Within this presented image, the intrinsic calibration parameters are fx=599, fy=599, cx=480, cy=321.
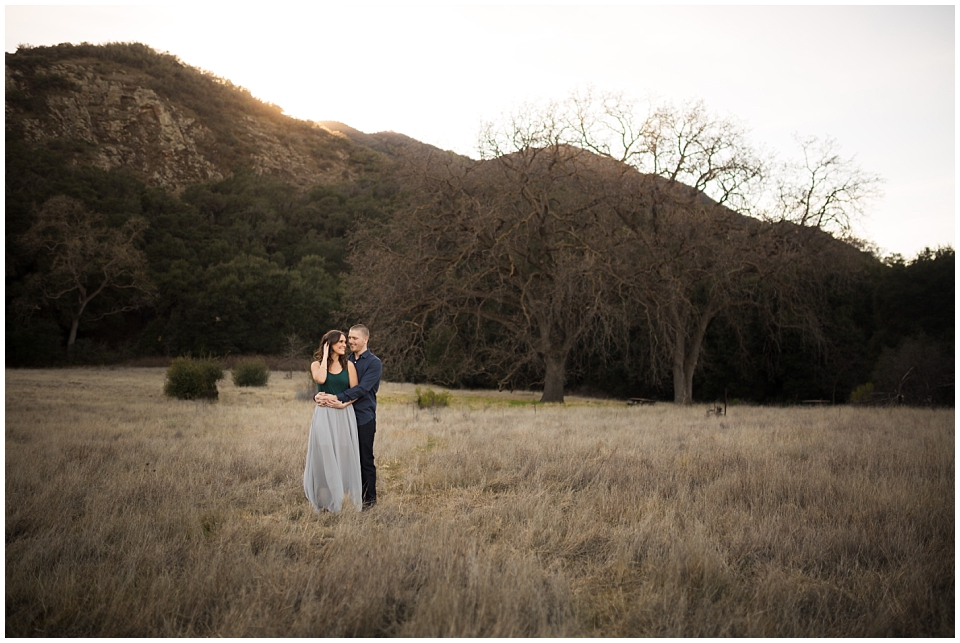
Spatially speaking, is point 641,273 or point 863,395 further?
point 863,395

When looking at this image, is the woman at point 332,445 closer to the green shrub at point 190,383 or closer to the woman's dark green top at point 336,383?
the woman's dark green top at point 336,383

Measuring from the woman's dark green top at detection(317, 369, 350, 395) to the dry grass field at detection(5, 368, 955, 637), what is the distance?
3.52 ft

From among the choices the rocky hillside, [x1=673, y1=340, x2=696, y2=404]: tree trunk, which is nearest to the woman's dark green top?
[x1=673, y1=340, x2=696, y2=404]: tree trunk

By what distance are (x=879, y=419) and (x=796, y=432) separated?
327 cm

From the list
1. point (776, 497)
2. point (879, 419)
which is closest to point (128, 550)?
point (776, 497)

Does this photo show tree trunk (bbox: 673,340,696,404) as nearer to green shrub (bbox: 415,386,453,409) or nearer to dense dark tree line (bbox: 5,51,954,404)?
dense dark tree line (bbox: 5,51,954,404)

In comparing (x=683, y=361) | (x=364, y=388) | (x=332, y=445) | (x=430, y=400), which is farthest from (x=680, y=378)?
(x=332, y=445)

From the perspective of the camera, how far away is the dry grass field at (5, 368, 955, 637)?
317 cm

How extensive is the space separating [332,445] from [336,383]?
21.7 inches

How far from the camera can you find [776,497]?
18.9 ft

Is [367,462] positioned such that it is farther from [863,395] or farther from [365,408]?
[863,395]

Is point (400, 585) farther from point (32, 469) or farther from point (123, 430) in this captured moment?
point (123, 430)

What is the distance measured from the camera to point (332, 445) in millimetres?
5336

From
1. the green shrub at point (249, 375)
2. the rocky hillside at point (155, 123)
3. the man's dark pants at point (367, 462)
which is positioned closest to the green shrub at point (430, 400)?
the green shrub at point (249, 375)
